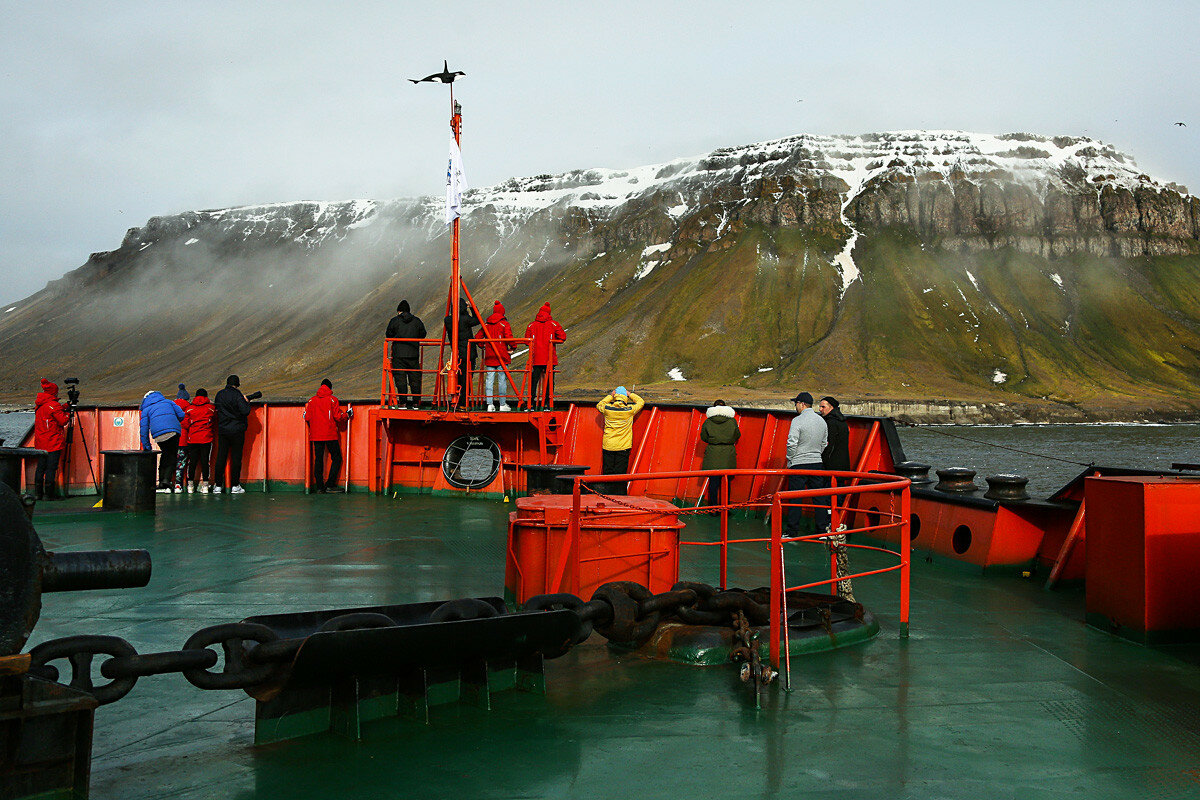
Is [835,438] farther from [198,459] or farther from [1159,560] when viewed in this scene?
[198,459]

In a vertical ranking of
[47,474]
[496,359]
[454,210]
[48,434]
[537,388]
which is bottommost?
[47,474]

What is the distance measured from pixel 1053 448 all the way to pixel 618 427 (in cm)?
5735

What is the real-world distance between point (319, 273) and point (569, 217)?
55131 millimetres

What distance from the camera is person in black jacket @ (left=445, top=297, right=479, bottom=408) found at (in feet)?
51.0

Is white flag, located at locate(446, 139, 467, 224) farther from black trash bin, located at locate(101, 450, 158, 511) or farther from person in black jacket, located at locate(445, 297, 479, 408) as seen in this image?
black trash bin, located at locate(101, 450, 158, 511)

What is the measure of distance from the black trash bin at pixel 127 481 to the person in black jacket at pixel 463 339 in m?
4.99

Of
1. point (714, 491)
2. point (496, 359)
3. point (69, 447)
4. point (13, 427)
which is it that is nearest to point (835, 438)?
point (714, 491)

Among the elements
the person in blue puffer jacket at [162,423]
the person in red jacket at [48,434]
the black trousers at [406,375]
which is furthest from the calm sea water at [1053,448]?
the person in red jacket at [48,434]

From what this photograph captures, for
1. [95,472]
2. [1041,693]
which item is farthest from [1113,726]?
[95,472]

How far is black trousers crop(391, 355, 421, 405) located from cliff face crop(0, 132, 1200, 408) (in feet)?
296

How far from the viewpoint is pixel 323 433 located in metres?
16.1

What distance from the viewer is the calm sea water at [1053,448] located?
4505cm

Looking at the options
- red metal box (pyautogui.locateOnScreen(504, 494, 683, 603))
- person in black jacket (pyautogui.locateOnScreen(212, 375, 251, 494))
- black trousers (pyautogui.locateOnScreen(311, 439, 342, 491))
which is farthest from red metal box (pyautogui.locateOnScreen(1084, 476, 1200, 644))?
person in black jacket (pyautogui.locateOnScreen(212, 375, 251, 494))

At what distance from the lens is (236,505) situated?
14.4 m
